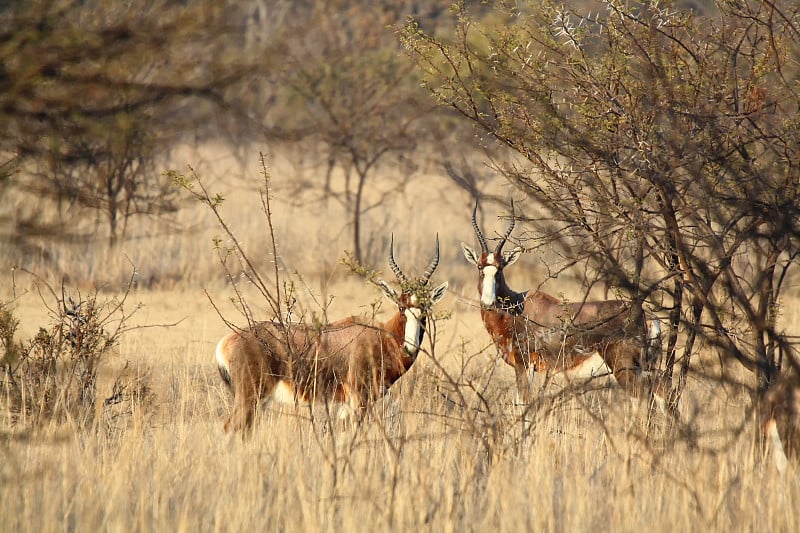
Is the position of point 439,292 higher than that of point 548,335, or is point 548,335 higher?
point 439,292

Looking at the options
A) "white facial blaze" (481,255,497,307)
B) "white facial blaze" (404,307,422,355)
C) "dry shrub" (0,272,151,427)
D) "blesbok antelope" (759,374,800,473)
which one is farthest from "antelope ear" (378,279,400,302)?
"blesbok antelope" (759,374,800,473)

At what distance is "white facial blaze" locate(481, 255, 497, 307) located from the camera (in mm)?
8656

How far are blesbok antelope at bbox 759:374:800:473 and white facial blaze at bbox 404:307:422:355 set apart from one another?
8.42 ft

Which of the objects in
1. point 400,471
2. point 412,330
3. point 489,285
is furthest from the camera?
point 489,285

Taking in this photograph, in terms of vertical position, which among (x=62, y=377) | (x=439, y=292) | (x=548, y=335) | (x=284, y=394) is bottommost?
(x=284, y=394)

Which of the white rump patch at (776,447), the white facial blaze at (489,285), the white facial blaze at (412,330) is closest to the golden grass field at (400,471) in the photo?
the white rump patch at (776,447)

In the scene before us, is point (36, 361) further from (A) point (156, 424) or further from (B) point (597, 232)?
(B) point (597, 232)

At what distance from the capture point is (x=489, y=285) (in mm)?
8750

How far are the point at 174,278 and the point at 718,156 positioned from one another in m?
9.87

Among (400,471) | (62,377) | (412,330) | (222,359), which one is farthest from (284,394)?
(400,471)

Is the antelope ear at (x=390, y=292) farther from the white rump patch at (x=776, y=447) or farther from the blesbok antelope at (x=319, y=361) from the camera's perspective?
the white rump patch at (x=776, y=447)

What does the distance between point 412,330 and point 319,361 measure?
759mm

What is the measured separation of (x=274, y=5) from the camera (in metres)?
38.6

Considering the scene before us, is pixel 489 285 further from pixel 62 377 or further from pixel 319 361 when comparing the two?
pixel 62 377
